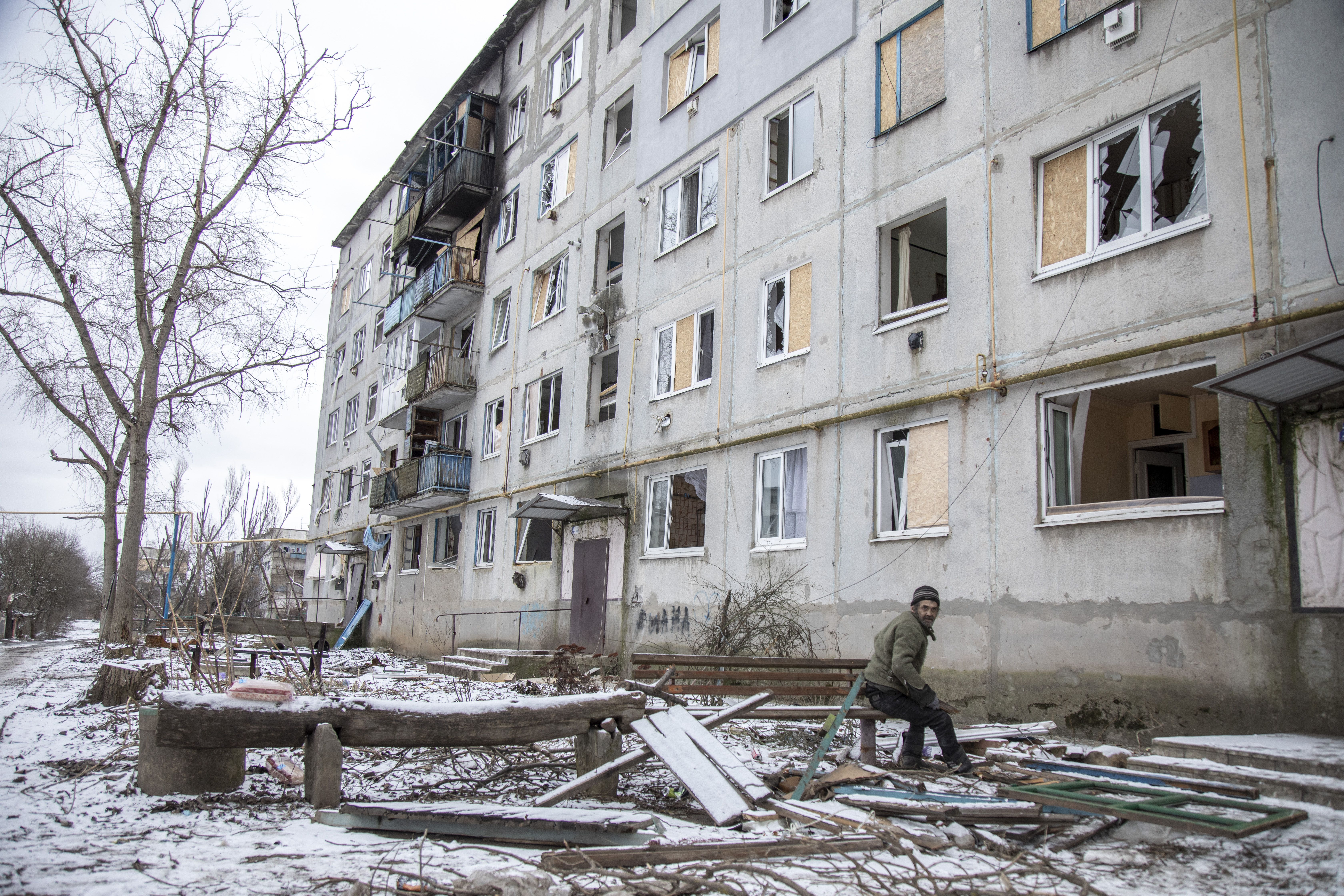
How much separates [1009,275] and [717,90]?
7576 millimetres

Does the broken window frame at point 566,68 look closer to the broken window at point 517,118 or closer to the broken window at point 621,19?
the broken window at point 621,19

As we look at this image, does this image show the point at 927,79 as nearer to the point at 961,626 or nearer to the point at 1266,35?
the point at 1266,35

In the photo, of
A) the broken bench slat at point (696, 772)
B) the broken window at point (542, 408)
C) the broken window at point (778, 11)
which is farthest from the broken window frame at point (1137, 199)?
the broken window at point (542, 408)

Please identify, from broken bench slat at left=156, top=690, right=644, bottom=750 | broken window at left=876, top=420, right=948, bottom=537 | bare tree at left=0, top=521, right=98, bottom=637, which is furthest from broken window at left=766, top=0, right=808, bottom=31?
bare tree at left=0, top=521, right=98, bottom=637

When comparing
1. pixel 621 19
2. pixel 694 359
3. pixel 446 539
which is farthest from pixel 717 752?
pixel 446 539

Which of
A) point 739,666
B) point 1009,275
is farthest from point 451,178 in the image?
point 739,666

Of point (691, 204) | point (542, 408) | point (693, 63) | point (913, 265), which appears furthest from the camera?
point (542, 408)

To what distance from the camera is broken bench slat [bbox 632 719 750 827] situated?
5.36 m

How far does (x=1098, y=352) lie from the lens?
8844mm

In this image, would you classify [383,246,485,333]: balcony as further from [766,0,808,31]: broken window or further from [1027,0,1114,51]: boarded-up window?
[1027,0,1114,51]: boarded-up window

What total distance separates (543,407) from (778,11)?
9.61 m

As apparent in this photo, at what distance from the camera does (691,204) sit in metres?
16.0

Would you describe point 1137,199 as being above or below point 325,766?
above

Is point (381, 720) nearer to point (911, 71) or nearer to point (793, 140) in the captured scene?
point (911, 71)
